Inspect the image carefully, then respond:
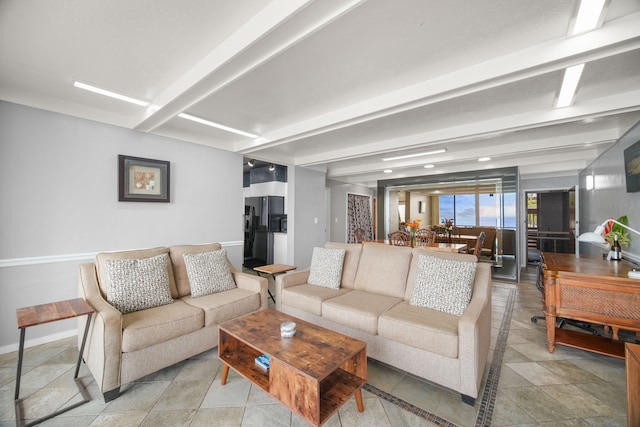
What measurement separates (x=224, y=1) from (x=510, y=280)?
6.43 m

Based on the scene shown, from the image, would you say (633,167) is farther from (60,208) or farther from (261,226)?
(60,208)

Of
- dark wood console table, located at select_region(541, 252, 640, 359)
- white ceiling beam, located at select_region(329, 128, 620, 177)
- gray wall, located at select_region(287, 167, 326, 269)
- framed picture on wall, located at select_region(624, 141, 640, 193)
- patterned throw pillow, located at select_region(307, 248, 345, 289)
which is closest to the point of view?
dark wood console table, located at select_region(541, 252, 640, 359)

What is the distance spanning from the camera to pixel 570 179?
20.7ft

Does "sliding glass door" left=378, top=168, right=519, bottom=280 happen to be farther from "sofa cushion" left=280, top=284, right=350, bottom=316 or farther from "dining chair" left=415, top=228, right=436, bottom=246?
"sofa cushion" left=280, top=284, right=350, bottom=316

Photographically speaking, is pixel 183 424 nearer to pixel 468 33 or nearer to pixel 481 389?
pixel 481 389

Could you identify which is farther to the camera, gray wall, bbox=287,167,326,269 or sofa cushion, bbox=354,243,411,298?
gray wall, bbox=287,167,326,269

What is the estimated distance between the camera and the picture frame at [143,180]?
328 cm

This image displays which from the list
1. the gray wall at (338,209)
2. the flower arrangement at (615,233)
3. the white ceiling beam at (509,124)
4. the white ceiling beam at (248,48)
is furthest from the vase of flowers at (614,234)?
the gray wall at (338,209)

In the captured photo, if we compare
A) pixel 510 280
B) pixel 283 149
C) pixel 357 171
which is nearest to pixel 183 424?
pixel 283 149

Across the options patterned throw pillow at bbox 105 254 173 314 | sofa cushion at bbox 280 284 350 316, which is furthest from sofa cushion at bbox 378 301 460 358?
patterned throw pillow at bbox 105 254 173 314

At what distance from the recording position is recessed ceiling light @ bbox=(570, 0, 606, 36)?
4.68 ft

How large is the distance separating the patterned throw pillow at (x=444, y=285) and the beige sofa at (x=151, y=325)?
1.65m

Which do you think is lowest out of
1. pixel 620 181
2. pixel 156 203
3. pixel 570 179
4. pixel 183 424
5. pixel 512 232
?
pixel 183 424

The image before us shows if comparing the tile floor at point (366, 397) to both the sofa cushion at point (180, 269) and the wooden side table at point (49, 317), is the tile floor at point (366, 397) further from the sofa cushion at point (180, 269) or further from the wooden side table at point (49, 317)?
the sofa cushion at point (180, 269)
